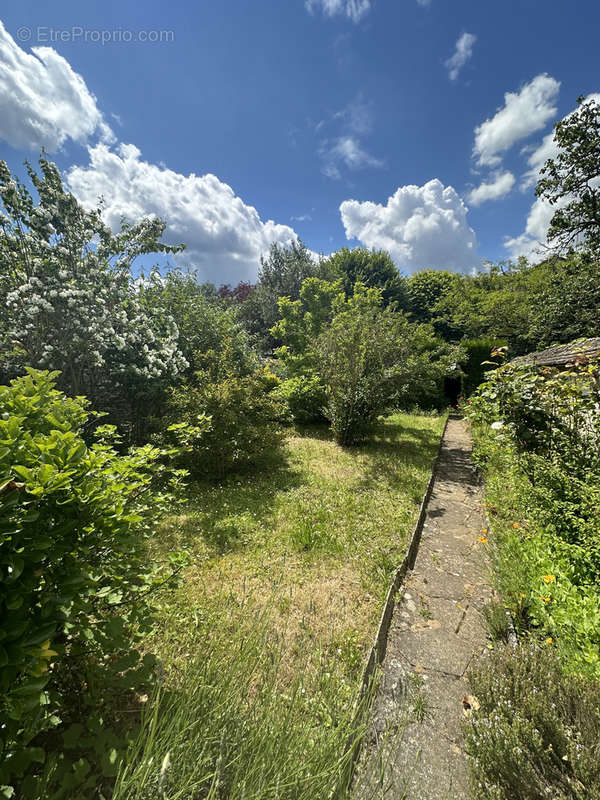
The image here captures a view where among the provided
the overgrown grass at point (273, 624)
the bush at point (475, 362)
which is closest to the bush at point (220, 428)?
the overgrown grass at point (273, 624)

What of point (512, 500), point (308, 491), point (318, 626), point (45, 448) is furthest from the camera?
point (308, 491)

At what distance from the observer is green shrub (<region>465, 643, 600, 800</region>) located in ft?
5.09

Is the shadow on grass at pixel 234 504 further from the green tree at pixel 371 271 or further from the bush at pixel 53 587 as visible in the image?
the green tree at pixel 371 271

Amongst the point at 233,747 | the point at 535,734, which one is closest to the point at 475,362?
the point at 535,734

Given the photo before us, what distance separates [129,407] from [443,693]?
7815 millimetres

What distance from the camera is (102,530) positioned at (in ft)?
4.92

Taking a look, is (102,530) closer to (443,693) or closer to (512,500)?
(443,693)

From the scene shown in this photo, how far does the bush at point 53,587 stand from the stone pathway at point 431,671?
4.10 ft

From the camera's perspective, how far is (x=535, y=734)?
66.4 inches

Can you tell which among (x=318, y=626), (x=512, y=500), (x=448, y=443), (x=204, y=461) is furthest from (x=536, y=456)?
(x=448, y=443)

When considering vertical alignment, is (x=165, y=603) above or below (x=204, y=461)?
below

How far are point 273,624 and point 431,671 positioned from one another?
4.46ft

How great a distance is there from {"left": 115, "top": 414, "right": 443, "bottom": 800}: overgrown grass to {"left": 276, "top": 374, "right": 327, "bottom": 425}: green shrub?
8.98 ft

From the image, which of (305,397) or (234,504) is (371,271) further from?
(234,504)
